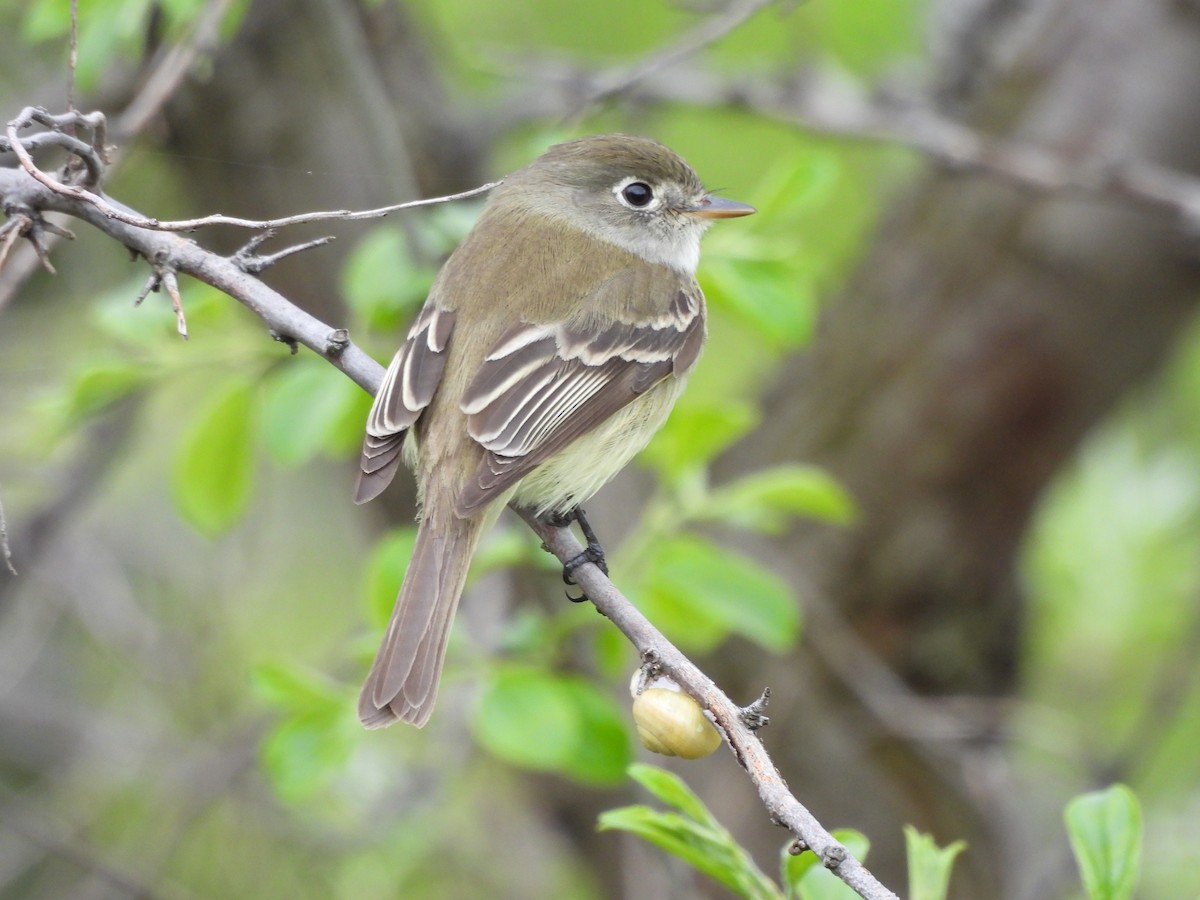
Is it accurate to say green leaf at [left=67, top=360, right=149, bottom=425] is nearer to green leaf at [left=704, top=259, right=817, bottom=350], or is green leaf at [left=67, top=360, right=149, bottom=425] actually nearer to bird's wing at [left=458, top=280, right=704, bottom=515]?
bird's wing at [left=458, top=280, right=704, bottom=515]

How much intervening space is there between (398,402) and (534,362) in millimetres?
423

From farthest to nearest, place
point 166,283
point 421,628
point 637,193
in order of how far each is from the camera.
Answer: point 637,193 → point 421,628 → point 166,283

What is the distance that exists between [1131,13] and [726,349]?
362 cm

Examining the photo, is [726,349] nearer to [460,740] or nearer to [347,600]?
[347,600]

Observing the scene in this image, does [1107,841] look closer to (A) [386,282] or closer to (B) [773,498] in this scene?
(B) [773,498]

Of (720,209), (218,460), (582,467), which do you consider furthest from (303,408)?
(720,209)

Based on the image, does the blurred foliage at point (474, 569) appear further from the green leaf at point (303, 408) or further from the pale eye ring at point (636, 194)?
the pale eye ring at point (636, 194)

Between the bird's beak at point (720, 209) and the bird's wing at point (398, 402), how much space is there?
943 mm

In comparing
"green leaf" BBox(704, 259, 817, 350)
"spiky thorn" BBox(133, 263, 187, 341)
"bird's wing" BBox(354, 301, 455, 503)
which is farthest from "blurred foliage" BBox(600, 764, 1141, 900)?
"green leaf" BBox(704, 259, 817, 350)

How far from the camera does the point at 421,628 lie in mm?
2887

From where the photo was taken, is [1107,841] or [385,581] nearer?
[1107,841]

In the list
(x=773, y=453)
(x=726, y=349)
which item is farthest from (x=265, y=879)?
(x=726, y=349)

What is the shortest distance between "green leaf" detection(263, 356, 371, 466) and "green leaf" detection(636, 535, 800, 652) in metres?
0.86

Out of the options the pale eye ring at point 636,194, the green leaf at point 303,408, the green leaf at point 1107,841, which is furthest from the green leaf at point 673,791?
the pale eye ring at point 636,194
